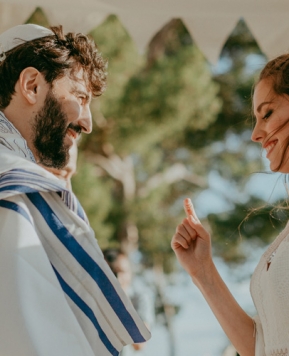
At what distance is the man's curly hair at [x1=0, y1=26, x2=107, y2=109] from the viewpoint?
1668mm

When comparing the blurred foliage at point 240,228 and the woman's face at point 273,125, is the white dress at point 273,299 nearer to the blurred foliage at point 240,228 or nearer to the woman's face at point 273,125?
the woman's face at point 273,125

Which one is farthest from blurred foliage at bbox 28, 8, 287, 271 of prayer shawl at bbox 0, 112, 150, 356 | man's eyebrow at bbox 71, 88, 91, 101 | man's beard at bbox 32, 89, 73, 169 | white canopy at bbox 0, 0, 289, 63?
prayer shawl at bbox 0, 112, 150, 356

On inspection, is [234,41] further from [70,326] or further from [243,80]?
[70,326]

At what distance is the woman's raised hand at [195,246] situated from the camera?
6.29ft

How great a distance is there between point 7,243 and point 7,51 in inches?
27.5

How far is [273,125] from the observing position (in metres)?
1.97

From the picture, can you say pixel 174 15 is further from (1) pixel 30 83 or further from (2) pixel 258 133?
(1) pixel 30 83

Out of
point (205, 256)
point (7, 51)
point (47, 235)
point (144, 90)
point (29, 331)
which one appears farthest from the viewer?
point (144, 90)

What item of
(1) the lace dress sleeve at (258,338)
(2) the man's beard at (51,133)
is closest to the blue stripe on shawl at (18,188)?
(2) the man's beard at (51,133)

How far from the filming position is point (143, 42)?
287 centimetres

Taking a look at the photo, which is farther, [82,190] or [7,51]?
[82,190]

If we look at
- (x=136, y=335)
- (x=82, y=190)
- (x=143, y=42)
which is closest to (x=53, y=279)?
(x=136, y=335)

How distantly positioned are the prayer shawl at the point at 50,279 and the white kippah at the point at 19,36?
16.9 inches

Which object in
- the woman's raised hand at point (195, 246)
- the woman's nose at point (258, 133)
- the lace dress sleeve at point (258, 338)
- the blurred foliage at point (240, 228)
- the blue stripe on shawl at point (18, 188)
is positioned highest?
the blue stripe on shawl at point (18, 188)
